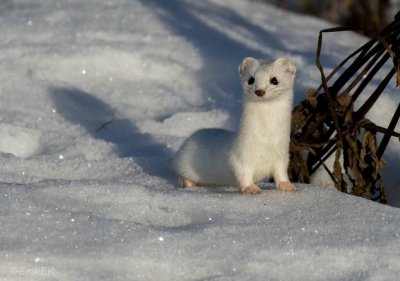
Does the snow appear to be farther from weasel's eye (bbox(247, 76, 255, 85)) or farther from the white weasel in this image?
weasel's eye (bbox(247, 76, 255, 85))

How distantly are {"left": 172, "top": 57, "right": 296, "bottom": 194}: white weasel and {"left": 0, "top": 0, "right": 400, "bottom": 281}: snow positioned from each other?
103 millimetres

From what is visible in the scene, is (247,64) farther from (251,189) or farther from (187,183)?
(187,183)

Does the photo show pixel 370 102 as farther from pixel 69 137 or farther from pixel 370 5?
pixel 370 5

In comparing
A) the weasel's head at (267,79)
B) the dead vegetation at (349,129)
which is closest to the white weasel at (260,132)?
the weasel's head at (267,79)

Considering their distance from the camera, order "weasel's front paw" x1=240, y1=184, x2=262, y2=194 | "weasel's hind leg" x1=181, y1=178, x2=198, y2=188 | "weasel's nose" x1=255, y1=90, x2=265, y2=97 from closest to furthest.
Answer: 1. "weasel's nose" x1=255, y1=90, x2=265, y2=97
2. "weasel's front paw" x1=240, y1=184, x2=262, y2=194
3. "weasel's hind leg" x1=181, y1=178, x2=198, y2=188

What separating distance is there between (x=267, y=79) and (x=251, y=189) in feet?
1.25

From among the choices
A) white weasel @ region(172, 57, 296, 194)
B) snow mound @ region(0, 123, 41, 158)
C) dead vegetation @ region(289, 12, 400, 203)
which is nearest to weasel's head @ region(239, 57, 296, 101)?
white weasel @ region(172, 57, 296, 194)

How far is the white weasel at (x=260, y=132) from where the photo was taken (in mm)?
3500

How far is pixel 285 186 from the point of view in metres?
3.58

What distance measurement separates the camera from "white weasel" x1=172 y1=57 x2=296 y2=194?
11.5 feet

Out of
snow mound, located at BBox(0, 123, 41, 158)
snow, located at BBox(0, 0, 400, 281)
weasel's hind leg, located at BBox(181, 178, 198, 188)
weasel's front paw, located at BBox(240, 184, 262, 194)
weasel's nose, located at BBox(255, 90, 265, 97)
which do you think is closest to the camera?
snow, located at BBox(0, 0, 400, 281)

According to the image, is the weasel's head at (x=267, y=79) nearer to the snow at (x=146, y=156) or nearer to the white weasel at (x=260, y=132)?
the white weasel at (x=260, y=132)

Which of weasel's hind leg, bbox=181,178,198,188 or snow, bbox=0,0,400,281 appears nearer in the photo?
snow, bbox=0,0,400,281

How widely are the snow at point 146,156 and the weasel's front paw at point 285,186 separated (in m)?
0.06
